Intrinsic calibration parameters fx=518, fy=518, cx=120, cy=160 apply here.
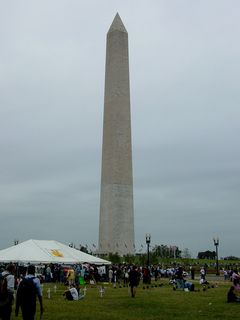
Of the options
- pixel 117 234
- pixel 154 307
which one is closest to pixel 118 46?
pixel 117 234

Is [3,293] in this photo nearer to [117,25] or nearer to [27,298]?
[27,298]

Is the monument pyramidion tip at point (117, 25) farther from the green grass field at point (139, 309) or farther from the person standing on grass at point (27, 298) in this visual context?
the person standing on grass at point (27, 298)

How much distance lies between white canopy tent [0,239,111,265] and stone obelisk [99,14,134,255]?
1205 inches

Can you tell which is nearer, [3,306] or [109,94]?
[3,306]

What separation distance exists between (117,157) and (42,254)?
3419cm

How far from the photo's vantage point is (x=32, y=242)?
25.9m

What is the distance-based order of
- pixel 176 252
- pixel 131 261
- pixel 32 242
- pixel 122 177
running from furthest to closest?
pixel 176 252 < pixel 122 177 < pixel 131 261 < pixel 32 242

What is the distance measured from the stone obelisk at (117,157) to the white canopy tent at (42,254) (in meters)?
30.6

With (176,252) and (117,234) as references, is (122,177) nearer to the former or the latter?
(117,234)

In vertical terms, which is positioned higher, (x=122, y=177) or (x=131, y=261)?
(x=122, y=177)

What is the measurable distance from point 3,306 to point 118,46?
51.1m

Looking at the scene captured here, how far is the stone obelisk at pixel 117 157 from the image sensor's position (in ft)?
189

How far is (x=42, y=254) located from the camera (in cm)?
2453

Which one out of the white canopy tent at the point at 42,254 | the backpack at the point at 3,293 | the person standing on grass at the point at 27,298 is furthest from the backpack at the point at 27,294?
the white canopy tent at the point at 42,254
